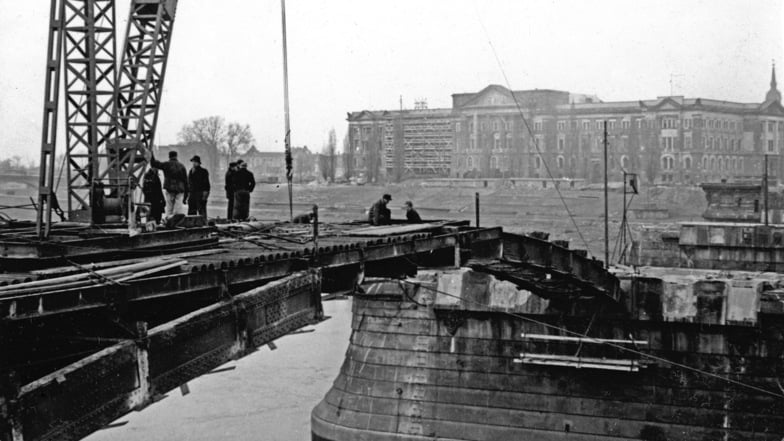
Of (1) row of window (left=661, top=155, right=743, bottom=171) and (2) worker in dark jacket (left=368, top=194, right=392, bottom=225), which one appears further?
(1) row of window (left=661, top=155, right=743, bottom=171)

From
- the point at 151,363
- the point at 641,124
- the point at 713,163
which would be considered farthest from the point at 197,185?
the point at 713,163

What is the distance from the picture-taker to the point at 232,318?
9922 mm

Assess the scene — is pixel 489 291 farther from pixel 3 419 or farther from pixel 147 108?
pixel 3 419

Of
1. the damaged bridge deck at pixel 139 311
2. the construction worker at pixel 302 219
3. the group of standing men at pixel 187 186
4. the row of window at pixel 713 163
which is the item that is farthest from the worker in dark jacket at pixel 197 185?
the row of window at pixel 713 163

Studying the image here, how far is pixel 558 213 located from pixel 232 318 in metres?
64.2

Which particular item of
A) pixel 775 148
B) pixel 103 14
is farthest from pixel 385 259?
pixel 775 148

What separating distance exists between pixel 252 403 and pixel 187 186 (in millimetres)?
10246

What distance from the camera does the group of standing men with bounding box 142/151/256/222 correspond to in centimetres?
2194

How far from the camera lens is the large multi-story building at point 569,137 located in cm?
10294

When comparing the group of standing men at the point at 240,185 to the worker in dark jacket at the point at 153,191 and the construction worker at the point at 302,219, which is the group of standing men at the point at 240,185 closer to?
the worker in dark jacket at the point at 153,191

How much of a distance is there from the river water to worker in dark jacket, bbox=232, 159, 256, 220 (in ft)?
20.1

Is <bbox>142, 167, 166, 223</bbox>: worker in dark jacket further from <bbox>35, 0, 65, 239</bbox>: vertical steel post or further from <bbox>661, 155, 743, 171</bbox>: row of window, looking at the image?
<bbox>661, 155, 743, 171</bbox>: row of window

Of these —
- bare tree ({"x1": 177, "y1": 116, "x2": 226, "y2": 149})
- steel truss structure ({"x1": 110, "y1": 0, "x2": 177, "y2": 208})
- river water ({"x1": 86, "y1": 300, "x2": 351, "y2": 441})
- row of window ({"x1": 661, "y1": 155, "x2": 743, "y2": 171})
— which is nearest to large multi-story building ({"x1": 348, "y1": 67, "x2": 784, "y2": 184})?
row of window ({"x1": 661, "y1": 155, "x2": 743, "y2": 171})

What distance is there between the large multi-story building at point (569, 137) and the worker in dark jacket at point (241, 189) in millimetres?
76898
